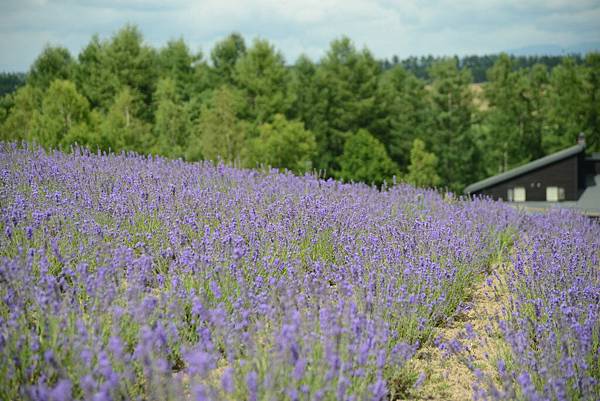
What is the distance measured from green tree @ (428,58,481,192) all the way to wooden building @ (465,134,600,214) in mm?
9181

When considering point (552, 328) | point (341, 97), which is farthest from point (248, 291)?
point (341, 97)

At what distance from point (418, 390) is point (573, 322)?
983 mm

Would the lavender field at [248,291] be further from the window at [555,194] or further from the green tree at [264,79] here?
the green tree at [264,79]

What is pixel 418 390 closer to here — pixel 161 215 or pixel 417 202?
pixel 161 215

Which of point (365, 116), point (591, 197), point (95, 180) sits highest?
point (365, 116)

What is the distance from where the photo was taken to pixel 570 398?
2.81m

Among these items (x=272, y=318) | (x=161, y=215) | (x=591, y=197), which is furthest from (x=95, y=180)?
(x=591, y=197)

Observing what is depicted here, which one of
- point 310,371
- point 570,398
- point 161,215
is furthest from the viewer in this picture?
point 161,215

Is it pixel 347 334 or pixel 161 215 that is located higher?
pixel 161 215

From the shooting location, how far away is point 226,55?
37.5 m

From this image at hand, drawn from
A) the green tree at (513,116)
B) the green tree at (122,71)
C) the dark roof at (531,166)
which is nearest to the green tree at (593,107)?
the green tree at (513,116)

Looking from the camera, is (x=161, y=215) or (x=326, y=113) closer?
(x=161, y=215)

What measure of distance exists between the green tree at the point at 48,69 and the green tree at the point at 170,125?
8.39 metres

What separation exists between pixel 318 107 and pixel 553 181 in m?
15.2
